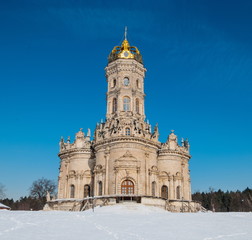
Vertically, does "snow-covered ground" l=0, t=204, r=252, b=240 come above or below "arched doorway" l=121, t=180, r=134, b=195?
below

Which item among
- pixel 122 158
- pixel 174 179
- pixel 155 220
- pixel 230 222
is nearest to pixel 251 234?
pixel 230 222

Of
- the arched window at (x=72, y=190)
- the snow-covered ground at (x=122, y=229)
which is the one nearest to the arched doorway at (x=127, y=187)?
the arched window at (x=72, y=190)

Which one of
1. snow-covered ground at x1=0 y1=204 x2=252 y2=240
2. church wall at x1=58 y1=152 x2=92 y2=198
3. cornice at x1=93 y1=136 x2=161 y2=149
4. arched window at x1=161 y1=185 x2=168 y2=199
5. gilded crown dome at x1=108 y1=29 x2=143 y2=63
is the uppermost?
gilded crown dome at x1=108 y1=29 x2=143 y2=63

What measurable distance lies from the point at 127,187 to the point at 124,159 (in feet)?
12.5

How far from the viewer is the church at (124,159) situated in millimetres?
42250

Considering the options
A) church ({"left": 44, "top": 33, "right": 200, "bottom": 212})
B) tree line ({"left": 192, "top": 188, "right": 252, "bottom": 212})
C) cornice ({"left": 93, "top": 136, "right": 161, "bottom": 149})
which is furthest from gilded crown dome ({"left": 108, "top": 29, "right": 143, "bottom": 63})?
tree line ({"left": 192, "top": 188, "right": 252, "bottom": 212})

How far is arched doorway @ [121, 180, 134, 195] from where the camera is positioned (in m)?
42.0

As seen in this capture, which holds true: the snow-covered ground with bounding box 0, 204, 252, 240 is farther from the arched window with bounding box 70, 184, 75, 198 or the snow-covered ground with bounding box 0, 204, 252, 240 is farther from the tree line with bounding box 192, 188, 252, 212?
the tree line with bounding box 192, 188, 252, 212

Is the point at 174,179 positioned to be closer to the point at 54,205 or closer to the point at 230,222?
the point at 54,205

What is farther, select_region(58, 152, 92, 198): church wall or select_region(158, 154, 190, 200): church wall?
select_region(158, 154, 190, 200): church wall

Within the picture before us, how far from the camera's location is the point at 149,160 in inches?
1772

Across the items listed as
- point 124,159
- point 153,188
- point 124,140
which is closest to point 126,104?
point 124,140

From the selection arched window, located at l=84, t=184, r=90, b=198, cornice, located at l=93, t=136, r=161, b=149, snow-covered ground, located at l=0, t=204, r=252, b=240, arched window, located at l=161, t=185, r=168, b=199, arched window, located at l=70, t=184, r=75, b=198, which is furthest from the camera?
arched window, located at l=70, t=184, r=75, b=198

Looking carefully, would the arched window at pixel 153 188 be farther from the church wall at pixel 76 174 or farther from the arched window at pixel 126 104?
the arched window at pixel 126 104
